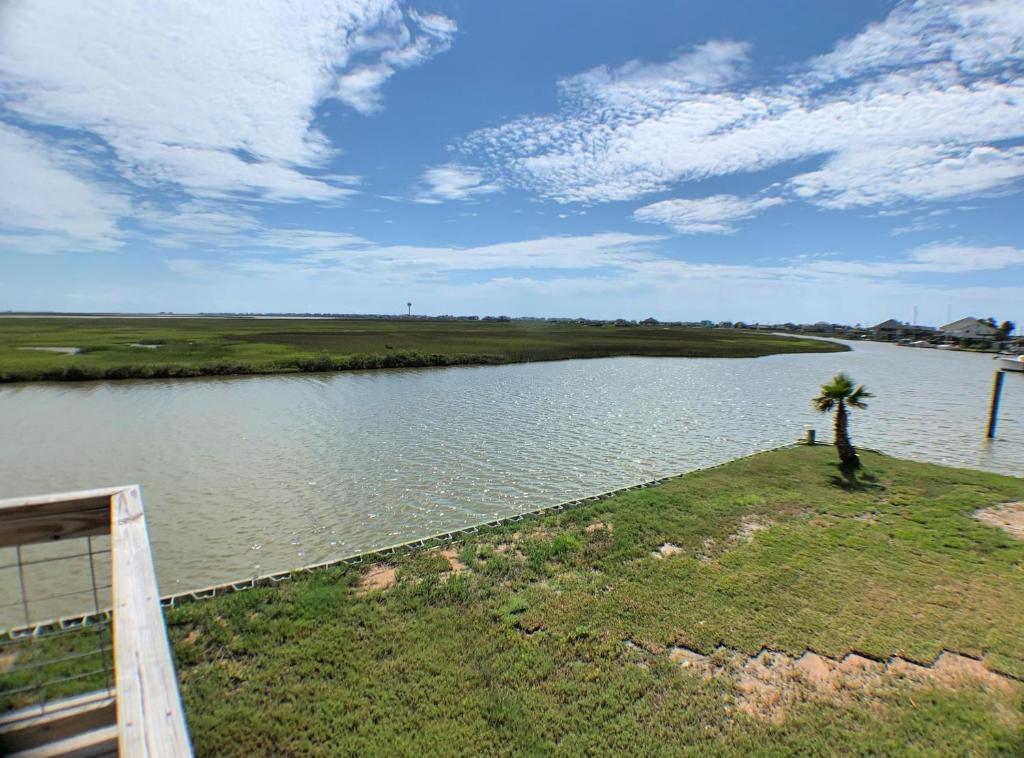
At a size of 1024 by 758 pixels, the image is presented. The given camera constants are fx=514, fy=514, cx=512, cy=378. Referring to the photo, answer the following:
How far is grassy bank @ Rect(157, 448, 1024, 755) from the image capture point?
16.3ft

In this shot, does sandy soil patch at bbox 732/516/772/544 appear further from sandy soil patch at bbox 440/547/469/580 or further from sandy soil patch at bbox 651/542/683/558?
sandy soil patch at bbox 440/547/469/580

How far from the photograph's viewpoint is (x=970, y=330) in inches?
4232

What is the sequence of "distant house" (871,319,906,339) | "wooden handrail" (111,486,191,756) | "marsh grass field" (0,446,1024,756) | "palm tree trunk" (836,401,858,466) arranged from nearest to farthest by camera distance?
"wooden handrail" (111,486,191,756)
"marsh grass field" (0,446,1024,756)
"palm tree trunk" (836,401,858,466)
"distant house" (871,319,906,339)

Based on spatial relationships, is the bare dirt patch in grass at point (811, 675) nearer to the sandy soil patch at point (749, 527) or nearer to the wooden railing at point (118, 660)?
the sandy soil patch at point (749, 527)

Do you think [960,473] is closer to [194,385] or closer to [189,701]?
[189,701]

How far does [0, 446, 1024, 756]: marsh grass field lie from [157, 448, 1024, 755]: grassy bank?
0.03m

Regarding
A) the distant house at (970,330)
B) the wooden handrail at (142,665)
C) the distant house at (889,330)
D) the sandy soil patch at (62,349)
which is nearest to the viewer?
the wooden handrail at (142,665)

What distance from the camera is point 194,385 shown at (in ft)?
102

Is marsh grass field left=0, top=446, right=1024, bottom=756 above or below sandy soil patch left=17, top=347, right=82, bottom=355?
below

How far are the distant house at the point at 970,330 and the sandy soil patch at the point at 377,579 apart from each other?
130m

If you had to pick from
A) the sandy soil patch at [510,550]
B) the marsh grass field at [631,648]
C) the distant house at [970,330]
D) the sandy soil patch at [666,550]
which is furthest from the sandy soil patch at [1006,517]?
the distant house at [970,330]

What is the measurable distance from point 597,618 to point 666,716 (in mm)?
1840

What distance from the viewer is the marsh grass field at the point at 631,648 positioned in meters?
4.95

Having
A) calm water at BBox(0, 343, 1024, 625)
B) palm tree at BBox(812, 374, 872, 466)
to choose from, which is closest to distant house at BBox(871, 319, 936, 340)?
calm water at BBox(0, 343, 1024, 625)
